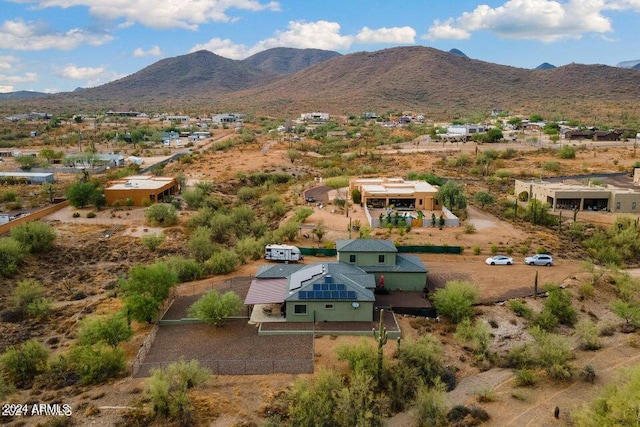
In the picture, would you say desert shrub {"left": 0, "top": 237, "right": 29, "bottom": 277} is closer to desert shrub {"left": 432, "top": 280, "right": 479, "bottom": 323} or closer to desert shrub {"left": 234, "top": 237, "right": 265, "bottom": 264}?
desert shrub {"left": 234, "top": 237, "right": 265, "bottom": 264}

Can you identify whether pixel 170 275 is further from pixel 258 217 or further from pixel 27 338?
pixel 258 217

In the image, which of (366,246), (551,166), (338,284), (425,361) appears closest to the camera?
(425,361)

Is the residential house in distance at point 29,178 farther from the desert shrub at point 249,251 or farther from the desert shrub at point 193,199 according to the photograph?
the desert shrub at point 249,251

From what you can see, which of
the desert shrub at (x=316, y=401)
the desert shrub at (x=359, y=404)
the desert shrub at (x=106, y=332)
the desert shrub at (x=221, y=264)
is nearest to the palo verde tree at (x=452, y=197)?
the desert shrub at (x=221, y=264)

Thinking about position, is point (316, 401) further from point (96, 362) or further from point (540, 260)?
point (540, 260)

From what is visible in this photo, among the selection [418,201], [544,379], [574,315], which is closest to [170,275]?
[544,379]

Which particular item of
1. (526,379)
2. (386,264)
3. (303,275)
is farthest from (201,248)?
(526,379)
